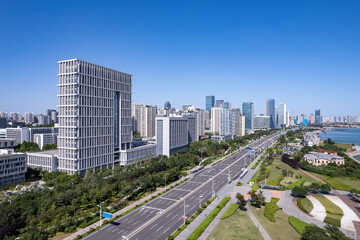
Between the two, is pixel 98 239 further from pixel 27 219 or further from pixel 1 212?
pixel 1 212

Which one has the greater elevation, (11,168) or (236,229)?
(11,168)

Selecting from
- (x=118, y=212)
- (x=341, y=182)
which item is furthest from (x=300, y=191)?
(x=118, y=212)

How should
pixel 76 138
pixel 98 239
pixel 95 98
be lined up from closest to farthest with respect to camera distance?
pixel 98 239 < pixel 76 138 < pixel 95 98

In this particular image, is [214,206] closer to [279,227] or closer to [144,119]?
[279,227]

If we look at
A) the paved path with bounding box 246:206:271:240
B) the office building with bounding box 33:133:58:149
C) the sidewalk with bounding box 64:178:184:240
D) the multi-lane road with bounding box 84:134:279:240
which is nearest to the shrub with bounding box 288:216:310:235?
the paved path with bounding box 246:206:271:240

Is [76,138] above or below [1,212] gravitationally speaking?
above

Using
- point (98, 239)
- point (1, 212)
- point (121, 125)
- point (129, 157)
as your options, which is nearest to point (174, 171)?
point (129, 157)
